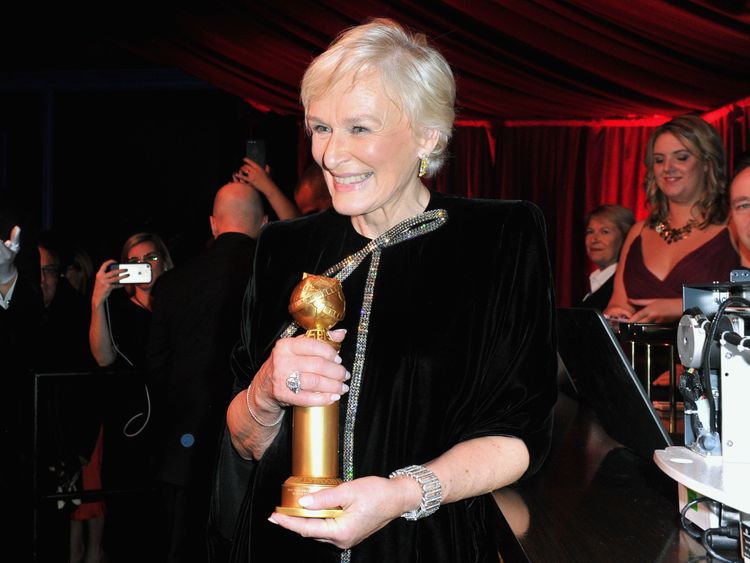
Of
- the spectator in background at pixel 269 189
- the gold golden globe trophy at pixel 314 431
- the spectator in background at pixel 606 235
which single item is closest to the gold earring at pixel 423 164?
the gold golden globe trophy at pixel 314 431

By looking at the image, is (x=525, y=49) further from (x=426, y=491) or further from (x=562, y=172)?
(x=426, y=491)

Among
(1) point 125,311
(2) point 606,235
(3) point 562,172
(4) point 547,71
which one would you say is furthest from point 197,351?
(3) point 562,172

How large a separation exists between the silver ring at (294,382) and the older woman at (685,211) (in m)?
2.06

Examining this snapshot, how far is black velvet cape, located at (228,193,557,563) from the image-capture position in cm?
117

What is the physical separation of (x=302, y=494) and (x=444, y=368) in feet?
1.03

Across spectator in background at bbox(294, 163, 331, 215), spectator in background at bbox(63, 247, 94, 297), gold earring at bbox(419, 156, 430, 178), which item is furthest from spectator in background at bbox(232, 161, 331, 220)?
gold earring at bbox(419, 156, 430, 178)

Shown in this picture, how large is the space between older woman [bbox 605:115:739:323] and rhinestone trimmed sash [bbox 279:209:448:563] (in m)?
1.73

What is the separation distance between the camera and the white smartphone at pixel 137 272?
167 inches

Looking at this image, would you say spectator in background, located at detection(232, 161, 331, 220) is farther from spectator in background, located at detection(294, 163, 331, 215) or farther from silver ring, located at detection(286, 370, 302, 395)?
silver ring, located at detection(286, 370, 302, 395)

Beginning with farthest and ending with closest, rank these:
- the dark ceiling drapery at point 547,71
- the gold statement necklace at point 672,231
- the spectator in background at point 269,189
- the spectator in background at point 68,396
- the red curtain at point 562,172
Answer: the red curtain at point 562,172 < the spectator in background at point 68,396 < the spectator in background at point 269,189 < the dark ceiling drapery at point 547,71 < the gold statement necklace at point 672,231

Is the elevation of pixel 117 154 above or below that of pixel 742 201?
above

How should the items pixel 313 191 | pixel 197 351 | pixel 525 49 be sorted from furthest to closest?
1. pixel 525 49
2. pixel 313 191
3. pixel 197 351

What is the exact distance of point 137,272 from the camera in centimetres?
430

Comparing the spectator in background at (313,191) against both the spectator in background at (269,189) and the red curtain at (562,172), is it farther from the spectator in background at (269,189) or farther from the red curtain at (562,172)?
the red curtain at (562,172)
